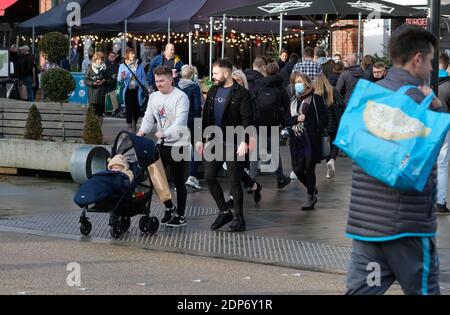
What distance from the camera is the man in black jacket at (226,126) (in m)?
11.9

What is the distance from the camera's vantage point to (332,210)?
13.8 m

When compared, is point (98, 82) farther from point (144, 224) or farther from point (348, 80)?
point (144, 224)

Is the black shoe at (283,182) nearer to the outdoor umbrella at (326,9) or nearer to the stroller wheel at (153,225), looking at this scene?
the stroller wheel at (153,225)

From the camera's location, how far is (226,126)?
11.9 m

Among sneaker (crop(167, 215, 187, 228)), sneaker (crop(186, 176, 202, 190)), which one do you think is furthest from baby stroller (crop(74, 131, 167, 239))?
sneaker (crop(186, 176, 202, 190))

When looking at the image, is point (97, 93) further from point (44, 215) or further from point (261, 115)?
point (44, 215)

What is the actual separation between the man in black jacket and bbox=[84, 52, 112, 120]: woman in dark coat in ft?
37.4

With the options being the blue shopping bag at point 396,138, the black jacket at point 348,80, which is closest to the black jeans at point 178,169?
the blue shopping bag at point 396,138

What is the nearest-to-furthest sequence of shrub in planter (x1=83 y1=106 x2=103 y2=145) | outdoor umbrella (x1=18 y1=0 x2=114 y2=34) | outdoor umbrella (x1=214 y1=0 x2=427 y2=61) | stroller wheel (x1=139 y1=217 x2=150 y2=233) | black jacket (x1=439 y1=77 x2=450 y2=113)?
stroller wheel (x1=139 y1=217 x2=150 y2=233), black jacket (x1=439 y1=77 x2=450 y2=113), shrub in planter (x1=83 y1=106 x2=103 y2=145), outdoor umbrella (x1=214 y1=0 x2=427 y2=61), outdoor umbrella (x1=18 y1=0 x2=114 y2=34)

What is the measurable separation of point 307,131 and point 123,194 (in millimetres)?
3596

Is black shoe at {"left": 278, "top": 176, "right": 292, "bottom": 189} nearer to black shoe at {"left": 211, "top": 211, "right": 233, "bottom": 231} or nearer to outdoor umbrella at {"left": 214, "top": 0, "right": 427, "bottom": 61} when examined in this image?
black shoe at {"left": 211, "top": 211, "right": 233, "bottom": 231}

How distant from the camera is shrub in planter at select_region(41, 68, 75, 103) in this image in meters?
17.6

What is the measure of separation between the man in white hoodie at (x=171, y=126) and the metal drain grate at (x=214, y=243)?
0.92 ft
